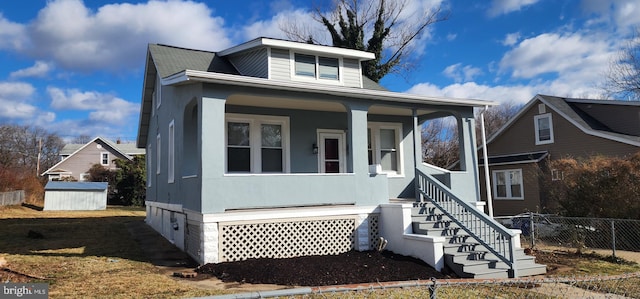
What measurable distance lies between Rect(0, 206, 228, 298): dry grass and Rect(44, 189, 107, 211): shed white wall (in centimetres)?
1383

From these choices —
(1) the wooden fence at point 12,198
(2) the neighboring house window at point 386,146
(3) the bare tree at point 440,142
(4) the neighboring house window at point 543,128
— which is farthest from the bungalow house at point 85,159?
(4) the neighboring house window at point 543,128

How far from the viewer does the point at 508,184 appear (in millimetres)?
21922

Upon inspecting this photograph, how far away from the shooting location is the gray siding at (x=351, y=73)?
13953 millimetres

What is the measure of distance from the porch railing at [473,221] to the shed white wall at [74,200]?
79.4ft

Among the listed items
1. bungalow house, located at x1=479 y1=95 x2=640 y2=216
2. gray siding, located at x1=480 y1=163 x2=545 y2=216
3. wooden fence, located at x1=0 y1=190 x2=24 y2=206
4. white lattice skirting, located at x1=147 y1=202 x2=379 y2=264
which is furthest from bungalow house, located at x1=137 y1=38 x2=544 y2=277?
wooden fence, located at x1=0 y1=190 x2=24 y2=206

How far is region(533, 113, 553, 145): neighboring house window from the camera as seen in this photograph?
20.8m

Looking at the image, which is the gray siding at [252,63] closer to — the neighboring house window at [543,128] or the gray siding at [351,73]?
the gray siding at [351,73]

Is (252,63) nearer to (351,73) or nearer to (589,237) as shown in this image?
(351,73)

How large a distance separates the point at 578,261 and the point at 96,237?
1296cm

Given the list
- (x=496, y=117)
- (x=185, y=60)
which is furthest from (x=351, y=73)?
(x=496, y=117)

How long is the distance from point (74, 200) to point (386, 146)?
74.5 feet

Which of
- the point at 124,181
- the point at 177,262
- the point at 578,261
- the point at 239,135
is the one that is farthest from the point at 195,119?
the point at 124,181

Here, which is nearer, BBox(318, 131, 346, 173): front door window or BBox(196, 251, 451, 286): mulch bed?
BBox(196, 251, 451, 286): mulch bed

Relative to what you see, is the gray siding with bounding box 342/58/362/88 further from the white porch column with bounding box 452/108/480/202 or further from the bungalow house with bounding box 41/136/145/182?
the bungalow house with bounding box 41/136/145/182
